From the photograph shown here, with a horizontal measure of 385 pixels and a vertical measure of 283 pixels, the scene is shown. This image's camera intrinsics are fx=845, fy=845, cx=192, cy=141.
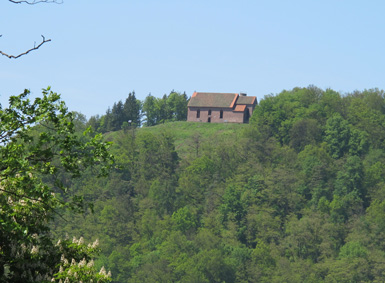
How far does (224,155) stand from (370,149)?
27746 millimetres

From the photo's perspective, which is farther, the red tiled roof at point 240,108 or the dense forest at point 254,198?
the red tiled roof at point 240,108

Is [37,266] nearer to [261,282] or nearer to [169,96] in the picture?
[261,282]

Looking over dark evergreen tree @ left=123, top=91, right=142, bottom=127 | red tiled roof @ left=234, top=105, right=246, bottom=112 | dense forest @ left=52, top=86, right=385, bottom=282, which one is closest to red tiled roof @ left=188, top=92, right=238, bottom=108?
red tiled roof @ left=234, top=105, right=246, bottom=112

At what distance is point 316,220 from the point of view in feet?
469

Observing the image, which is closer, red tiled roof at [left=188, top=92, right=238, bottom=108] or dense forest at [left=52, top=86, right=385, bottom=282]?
dense forest at [left=52, top=86, right=385, bottom=282]

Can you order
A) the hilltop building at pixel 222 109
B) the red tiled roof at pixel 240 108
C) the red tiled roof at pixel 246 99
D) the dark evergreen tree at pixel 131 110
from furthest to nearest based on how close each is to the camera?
the dark evergreen tree at pixel 131 110, the red tiled roof at pixel 246 99, the hilltop building at pixel 222 109, the red tiled roof at pixel 240 108

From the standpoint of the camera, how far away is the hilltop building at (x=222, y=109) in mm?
171750

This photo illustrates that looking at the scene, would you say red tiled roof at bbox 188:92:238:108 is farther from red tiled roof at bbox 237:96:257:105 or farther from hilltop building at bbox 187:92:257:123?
red tiled roof at bbox 237:96:257:105

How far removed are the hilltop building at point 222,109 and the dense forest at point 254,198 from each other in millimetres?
3324

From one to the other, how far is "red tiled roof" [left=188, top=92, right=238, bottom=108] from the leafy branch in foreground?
495ft

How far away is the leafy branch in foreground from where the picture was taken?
17875mm

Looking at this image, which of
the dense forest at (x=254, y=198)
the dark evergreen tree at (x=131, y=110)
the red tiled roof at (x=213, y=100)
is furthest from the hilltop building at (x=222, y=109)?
the dark evergreen tree at (x=131, y=110)

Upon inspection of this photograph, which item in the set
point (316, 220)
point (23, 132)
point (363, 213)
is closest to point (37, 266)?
point (23, 132)

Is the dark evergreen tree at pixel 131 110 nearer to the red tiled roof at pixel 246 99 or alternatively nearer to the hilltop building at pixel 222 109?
the hilltop building at pixel 222 109
